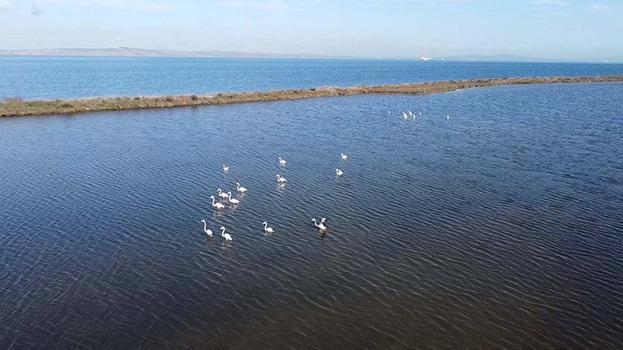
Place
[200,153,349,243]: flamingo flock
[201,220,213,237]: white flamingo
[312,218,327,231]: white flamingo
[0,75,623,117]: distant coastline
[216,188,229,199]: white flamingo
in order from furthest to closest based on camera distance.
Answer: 1. [0,75,623,117]: distant coastline
2. [216,188,229,199]: white flamingo
3. [312,218,327,231]: white flamingo
4. [200,153,349,243]: flamingo flock
5. [201,220,213,237]: white flamingo

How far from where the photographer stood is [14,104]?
63.4m

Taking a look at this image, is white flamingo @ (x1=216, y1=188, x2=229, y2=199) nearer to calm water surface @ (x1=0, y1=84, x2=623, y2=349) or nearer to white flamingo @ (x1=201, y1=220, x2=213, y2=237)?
calm water surface @ (x1=0, y1=84, x2=623, y2=349)

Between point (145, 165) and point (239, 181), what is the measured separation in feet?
28.6

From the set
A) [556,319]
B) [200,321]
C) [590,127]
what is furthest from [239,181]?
[590,127]

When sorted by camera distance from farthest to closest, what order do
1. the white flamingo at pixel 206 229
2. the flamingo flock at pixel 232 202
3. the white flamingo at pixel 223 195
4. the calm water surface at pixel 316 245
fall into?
1. the white flamingo at pixel 223 195
2. the flamingo flock at pixel 232 202
3. the white flamingo at pixel 206 229
4. the calm water surface at pixel 316 245

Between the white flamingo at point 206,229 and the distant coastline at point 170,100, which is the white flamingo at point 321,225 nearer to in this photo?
the white flamingo at point 206,229

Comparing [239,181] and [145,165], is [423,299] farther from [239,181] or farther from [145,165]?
[145,165]

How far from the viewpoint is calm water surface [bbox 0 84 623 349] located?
1683cm

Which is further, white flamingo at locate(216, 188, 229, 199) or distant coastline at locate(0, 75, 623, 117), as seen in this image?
distant coastline at locate(0, 75, 623, 117)

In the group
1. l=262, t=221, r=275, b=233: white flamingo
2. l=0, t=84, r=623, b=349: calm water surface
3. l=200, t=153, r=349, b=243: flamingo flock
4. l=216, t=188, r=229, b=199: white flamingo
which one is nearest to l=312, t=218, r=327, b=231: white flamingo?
l=200, t=153, r=349, b=243: flamingo flock

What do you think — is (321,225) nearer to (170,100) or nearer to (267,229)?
(267,229)

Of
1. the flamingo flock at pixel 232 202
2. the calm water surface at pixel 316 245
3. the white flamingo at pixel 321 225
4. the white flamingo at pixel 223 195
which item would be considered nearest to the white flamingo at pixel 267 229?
the flamingo flock at pixel 232 202

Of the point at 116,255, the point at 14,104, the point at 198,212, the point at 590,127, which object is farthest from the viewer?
the point at 14,104

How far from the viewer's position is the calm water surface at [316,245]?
1683cm
